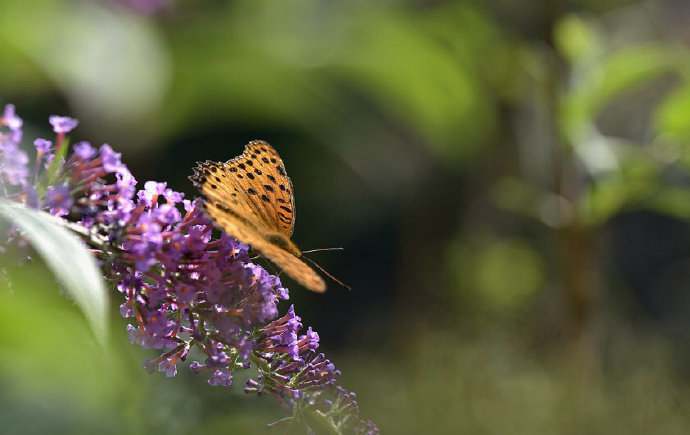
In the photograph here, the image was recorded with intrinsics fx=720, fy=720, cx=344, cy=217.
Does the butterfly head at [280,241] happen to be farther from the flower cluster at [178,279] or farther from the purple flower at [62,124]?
the purple flower at [62,124]

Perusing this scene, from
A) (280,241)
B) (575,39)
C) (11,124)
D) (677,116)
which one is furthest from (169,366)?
(575,39)

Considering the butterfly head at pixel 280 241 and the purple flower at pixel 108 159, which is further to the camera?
the butterfly head at pixel 280 241

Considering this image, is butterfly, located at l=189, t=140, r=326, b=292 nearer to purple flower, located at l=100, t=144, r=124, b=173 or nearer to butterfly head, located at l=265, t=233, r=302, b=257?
butterfly head, located at l=265, t=233, r=302, b=257

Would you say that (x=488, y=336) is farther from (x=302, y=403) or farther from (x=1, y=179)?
(x=1, y=179)

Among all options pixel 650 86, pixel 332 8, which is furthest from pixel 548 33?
pixel 650 86

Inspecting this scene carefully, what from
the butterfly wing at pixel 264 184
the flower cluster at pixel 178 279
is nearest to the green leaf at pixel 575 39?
the butterfly wing at pixel 264 184

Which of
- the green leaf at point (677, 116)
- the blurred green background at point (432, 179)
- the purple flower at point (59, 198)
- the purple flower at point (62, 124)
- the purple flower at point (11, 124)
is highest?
the green leaf at point (677, 116)
